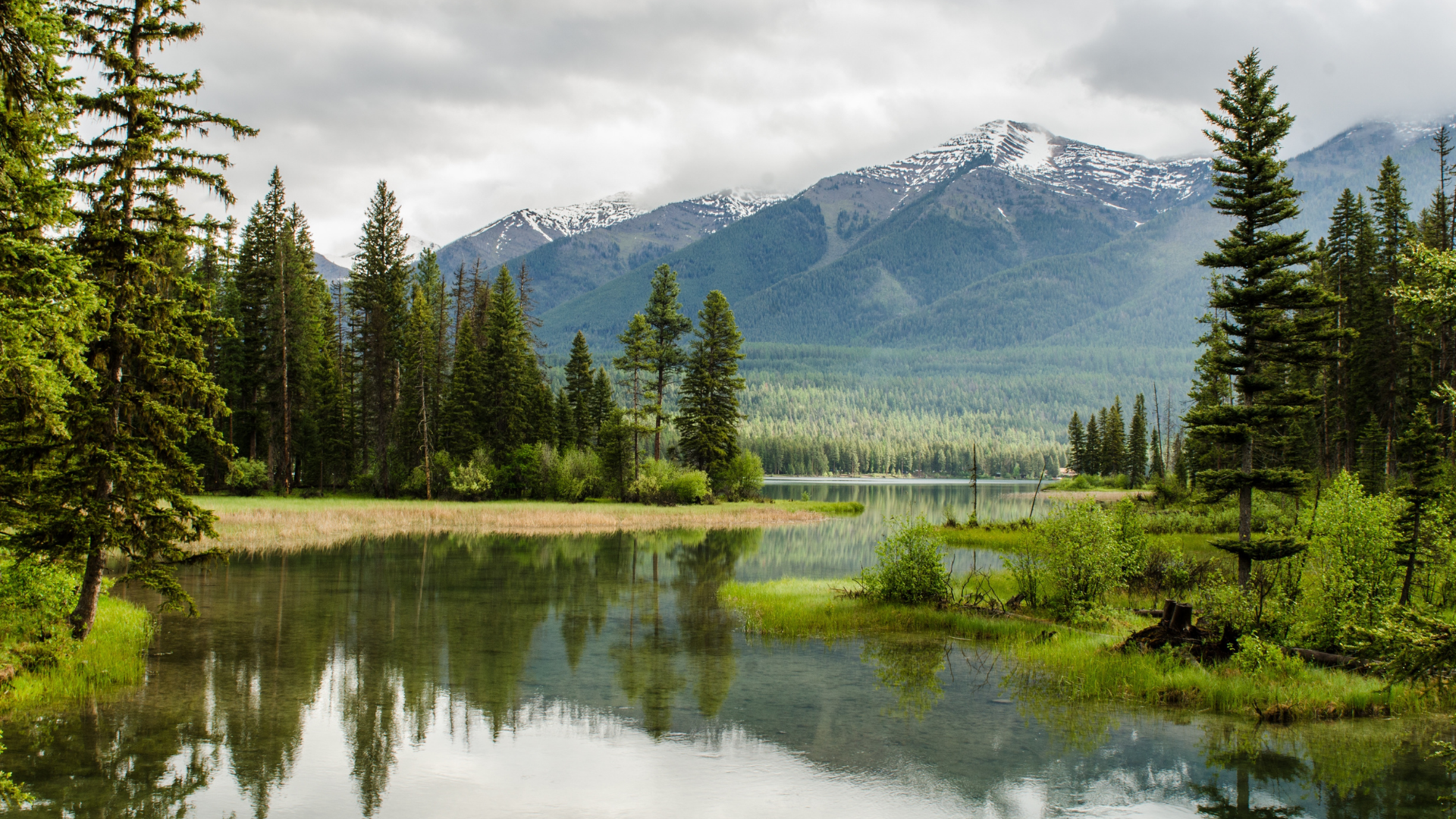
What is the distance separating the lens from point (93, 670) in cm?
1589

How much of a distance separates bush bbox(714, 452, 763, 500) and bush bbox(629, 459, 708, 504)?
19.1 feet

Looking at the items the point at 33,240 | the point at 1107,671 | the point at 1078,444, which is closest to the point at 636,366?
the point at 1107,671

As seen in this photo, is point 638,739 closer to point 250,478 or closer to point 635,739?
point 635,739

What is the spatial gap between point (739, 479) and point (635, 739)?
60309 millimetres

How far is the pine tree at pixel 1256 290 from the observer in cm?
2528

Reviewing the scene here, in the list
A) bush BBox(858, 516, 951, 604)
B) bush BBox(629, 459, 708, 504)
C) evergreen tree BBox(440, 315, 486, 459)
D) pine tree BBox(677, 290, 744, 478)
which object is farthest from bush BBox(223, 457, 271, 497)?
bush BBox(858, 516, 951, 604)

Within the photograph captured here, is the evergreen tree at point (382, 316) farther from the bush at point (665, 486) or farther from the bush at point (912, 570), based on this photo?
the bush at point (912, 570)

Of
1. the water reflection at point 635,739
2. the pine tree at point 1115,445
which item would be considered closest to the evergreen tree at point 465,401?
the water reflection at point 635,739

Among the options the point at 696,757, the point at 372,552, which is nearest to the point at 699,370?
the point at 372,552

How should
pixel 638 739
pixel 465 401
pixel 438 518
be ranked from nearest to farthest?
pixel 638 739 < pixel 438 518 < pixel 465 401

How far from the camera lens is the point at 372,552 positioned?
38375mm

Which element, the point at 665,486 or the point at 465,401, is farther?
the point at 465,401

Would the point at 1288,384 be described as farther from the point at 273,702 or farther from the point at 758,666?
the point at 273,702

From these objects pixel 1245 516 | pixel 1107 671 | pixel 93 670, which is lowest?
pixel 1107 671
